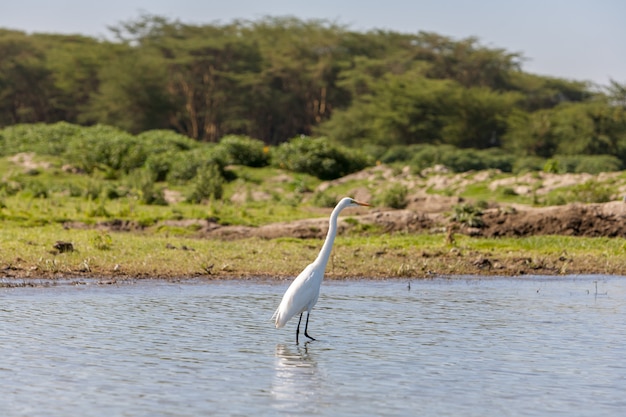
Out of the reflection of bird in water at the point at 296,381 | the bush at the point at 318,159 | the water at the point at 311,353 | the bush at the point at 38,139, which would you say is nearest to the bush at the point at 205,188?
the bush at the point at 318,159

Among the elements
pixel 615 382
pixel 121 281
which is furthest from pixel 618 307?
pixel 121 281

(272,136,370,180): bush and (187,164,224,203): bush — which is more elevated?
(272,136,370,180): bush

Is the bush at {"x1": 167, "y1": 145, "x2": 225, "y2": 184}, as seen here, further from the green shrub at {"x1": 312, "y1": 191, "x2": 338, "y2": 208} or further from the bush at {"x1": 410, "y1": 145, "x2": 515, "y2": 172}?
the bush at {"x1": 410, "y1": 145, "x2": 515, "y2": 172}

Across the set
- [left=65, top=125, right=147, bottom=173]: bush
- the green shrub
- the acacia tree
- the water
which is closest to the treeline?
the acacia tree

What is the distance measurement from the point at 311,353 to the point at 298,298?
60cm

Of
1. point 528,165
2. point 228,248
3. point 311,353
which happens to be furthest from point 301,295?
point 528,165

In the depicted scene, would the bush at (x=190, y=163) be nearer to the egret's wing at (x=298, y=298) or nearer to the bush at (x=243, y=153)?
the bush at (x=243, y=153)

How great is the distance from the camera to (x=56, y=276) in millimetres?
13570

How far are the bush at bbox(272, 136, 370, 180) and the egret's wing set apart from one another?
20.9m

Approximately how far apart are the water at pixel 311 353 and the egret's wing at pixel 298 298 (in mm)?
292

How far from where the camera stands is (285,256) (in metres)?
16.1

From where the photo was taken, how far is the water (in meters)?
7.29

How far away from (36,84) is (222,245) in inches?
1813

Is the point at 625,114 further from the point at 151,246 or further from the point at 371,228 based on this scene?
the point at 151,246
